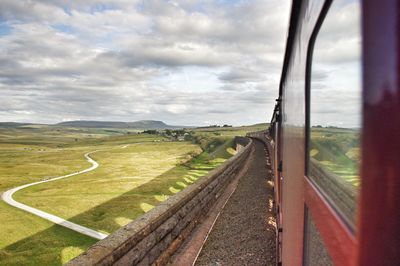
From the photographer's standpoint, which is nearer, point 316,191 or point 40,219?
point 316,191

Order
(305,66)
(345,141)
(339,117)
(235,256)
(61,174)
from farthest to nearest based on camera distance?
(61,174) → (235,256) → (305,66) → (339,117) → (345,141)

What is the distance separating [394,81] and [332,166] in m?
0.83

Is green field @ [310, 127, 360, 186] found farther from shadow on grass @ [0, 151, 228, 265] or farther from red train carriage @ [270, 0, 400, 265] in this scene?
shadow on grass @ [0, 151, 228, 265]

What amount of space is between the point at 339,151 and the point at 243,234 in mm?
8111

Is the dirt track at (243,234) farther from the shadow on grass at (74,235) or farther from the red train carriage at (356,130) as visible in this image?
the shadow on grass at (74,235)

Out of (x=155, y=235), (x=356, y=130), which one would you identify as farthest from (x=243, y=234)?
(x=356, y=130)

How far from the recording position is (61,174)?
54812 mm

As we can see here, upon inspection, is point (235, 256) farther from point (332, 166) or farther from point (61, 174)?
point (61, 174)

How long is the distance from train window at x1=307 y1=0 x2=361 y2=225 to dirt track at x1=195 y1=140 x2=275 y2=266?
6035 millimetres

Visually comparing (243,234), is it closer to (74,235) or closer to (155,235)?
(155,235)

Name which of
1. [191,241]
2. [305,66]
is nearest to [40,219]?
[191,241]

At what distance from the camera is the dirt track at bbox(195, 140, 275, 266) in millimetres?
7703

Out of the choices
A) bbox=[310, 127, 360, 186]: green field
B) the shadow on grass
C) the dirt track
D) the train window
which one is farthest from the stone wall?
the shadow on grass

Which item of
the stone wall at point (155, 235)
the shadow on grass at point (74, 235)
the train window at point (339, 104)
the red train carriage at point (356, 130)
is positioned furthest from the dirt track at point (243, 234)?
the shadow on grass at point (74, 235)
